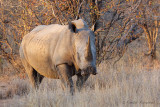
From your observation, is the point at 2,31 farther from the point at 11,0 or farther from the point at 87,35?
the point at 87,35

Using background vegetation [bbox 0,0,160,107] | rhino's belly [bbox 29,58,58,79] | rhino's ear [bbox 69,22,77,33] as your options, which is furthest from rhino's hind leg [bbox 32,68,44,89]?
rhino's ear [bbox 69,22,77,33]

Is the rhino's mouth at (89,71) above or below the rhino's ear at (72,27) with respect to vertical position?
below

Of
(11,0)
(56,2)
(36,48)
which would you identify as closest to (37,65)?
(36,48)

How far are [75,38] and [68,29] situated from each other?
1.25ft

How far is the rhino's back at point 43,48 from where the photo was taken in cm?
594

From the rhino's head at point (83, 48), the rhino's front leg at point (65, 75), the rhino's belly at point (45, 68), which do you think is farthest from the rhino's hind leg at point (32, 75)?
the rhino's head at point (83, 48)

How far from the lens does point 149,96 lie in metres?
4.73

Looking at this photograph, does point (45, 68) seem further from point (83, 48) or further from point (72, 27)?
point (83, 48)

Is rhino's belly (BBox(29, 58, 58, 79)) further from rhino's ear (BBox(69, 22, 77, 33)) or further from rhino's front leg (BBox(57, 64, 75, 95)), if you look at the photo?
rhino's ear (BBox(69, 22, 77, 33))

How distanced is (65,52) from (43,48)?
864mm

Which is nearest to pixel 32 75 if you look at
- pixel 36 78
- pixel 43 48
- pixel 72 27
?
pixel 36 78

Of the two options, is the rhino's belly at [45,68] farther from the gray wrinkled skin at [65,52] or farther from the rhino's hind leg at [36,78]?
the rhino's hind leg at [36,78]

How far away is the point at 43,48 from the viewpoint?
611 cm

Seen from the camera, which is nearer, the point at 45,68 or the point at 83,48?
the point at 83,48
